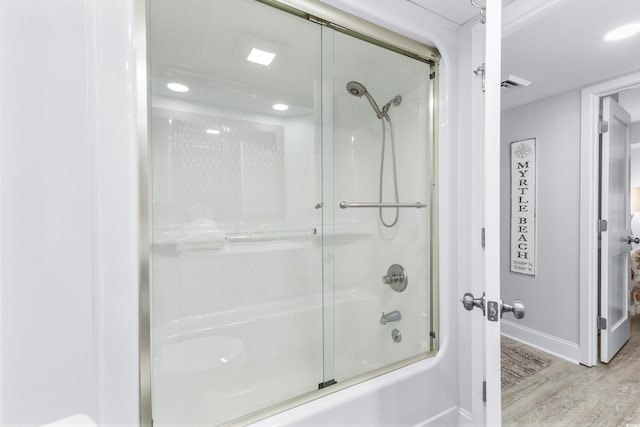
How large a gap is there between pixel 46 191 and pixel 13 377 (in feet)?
1.60

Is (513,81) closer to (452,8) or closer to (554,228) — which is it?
(452,8)

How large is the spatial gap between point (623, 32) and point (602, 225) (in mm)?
1321

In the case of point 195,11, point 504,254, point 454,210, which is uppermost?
point 195,11

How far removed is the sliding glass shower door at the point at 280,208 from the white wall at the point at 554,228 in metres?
1.62

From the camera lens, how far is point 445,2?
1.41 metres

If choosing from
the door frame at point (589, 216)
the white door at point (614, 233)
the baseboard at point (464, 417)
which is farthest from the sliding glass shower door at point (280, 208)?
the white door at point (614, 233)

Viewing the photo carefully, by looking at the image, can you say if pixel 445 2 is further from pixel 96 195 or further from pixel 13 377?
pixel 13 377

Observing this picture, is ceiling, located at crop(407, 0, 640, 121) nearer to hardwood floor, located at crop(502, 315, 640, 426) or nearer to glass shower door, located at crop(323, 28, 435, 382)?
glass shower door, located at crop(323, 28, 435, 382)

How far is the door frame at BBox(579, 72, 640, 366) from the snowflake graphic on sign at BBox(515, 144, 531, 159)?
0.40 metres

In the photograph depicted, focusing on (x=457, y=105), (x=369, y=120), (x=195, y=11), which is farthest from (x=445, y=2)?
(x=195, y=11)

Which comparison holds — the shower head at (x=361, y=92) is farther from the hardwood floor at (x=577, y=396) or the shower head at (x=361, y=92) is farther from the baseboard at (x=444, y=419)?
the hardwood floor at (x=577, y=396)

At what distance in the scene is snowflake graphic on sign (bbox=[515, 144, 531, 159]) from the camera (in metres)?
2.67

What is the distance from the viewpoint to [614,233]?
91.6 inches

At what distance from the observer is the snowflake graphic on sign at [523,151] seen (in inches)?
105
